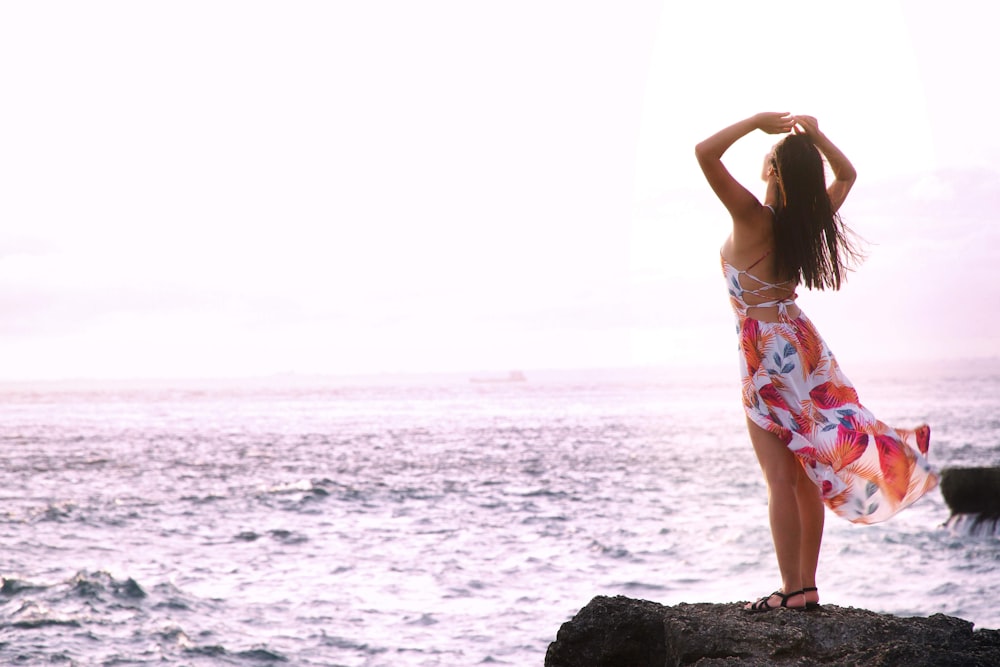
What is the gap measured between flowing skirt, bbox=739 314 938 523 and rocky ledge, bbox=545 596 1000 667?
55cm

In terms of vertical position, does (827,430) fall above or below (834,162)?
below

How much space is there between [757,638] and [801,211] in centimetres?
200

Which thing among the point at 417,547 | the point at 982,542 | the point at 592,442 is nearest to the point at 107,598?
the point at 417,547

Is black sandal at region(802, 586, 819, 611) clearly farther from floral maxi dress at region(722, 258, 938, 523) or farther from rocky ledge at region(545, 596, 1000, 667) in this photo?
floral maxi dress at region(722, 258, 938, 523)

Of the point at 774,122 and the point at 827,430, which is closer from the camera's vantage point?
the point at 774,122

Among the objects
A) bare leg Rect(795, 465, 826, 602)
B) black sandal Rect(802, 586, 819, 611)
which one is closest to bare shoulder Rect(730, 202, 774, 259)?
bare leg Rect(795, 465, 826, 602)

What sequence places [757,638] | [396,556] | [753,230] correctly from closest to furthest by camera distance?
1. [757,638]
2. [753,230]
3. [396,556]

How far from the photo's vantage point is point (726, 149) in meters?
4.39

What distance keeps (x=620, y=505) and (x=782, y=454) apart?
17.4m

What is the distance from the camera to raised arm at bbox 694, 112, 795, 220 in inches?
173

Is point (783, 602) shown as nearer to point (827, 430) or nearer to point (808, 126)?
point (827, 430)

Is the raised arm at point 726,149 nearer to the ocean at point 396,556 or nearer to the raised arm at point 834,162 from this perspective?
the raised arm at point 834,162

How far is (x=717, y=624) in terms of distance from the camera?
14.6 ft

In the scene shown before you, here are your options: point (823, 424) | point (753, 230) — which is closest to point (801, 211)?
point (753, 230)
